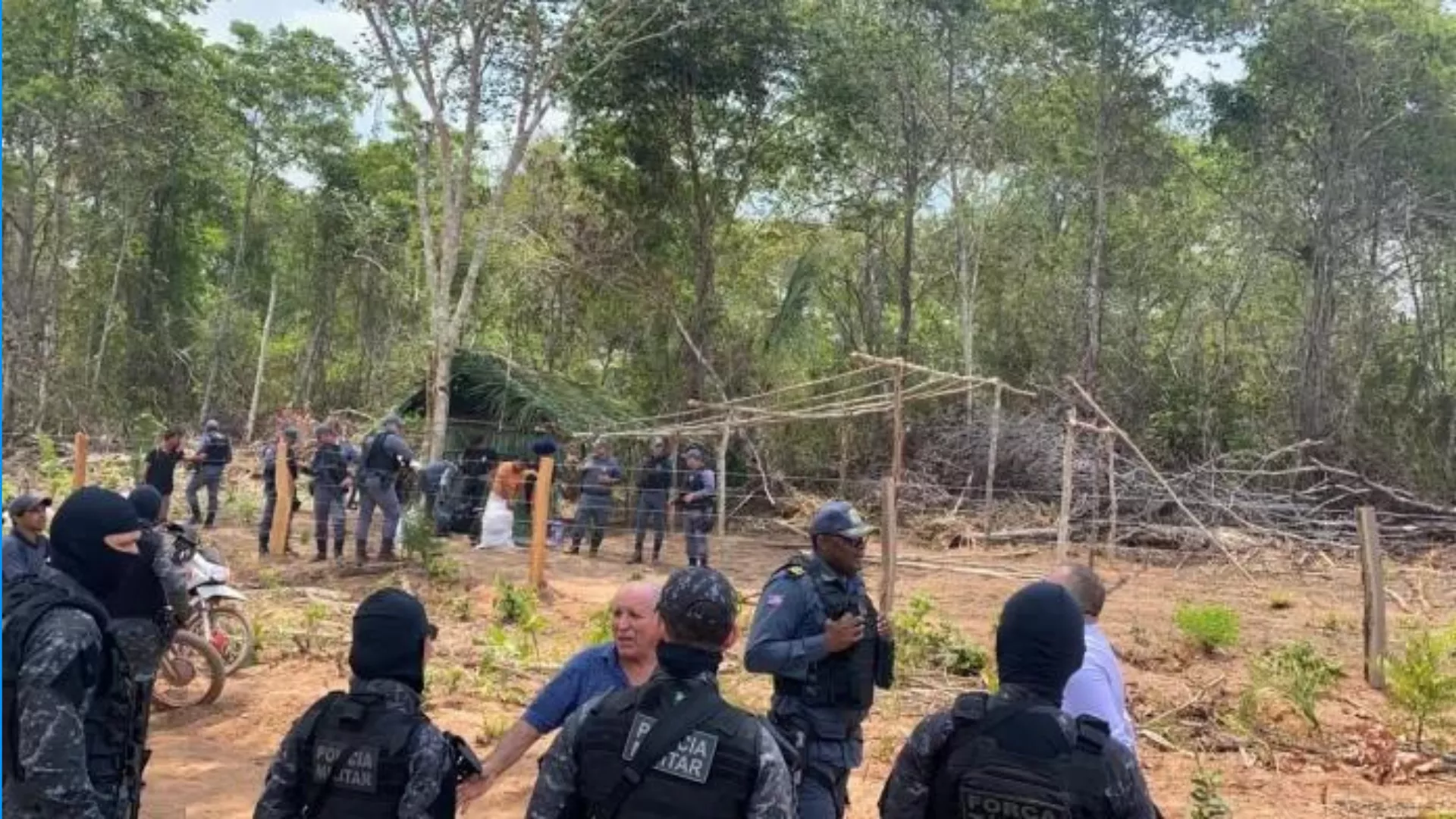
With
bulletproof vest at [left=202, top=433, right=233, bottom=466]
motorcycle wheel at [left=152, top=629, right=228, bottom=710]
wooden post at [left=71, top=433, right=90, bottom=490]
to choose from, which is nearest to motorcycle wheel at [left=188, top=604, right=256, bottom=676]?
motorcycle wheel at [left=152, top=629, right=228, bottom=710]

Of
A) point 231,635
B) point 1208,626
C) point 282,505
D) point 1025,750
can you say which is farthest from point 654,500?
point 1025,750

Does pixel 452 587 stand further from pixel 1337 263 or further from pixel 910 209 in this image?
pixel 1337 263

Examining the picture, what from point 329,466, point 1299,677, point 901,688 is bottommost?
point 901,688

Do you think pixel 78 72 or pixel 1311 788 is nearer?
pixel 1311 788

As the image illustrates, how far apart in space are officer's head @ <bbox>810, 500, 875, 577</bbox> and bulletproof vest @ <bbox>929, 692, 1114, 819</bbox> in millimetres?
1103

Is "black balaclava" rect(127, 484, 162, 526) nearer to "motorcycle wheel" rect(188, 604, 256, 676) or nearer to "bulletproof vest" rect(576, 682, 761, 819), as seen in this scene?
"motorcycle wheel" rect(188, 604, 256, 676)

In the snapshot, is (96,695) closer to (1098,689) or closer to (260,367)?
(1098,689)

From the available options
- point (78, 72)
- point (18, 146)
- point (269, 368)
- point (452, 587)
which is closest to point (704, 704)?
point (452, 587)

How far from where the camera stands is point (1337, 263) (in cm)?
2114

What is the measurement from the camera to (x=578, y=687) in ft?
10.4

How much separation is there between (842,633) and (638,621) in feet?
2.20

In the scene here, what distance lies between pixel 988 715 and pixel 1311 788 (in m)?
4.55

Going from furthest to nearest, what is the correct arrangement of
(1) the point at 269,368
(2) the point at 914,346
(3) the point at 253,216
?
1. (1) the point at 269,368
2. (3) the point at 253,216
3. (2) the point at 914,346

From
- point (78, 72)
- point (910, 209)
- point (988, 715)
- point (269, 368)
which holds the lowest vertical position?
point (988, 715)
